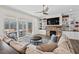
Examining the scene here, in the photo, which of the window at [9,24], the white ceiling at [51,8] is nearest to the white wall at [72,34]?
the white ceiling at [51,8]

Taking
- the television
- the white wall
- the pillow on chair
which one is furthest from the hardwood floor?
the white wall

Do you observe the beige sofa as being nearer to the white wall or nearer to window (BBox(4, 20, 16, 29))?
the white wall

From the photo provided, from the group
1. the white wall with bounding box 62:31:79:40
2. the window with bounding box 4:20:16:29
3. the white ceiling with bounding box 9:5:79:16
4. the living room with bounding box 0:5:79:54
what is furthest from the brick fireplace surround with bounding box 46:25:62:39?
the window with bounding box 4:20:16:29

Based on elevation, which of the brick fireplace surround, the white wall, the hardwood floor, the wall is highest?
the wall

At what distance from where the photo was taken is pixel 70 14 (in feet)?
7.55

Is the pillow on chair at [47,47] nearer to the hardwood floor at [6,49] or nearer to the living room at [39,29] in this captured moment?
the living room at [39,29]

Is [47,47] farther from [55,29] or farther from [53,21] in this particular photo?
[53,21]

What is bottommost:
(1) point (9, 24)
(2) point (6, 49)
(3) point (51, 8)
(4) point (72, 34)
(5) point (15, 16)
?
(2) point (6, 49)

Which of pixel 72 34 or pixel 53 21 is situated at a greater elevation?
pixel 53 21

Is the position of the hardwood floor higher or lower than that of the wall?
lower

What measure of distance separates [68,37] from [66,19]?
33 cm

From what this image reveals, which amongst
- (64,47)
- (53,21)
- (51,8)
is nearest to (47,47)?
(64,47)
